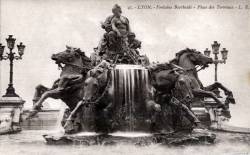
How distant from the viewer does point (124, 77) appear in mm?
11930

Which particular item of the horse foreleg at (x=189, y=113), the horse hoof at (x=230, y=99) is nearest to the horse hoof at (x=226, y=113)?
the horse hoof at (x=230, y=99)

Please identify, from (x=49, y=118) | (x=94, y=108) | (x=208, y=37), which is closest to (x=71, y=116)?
(x=94, y=108)

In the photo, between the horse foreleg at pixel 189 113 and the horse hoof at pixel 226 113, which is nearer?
the horse foreleg at pixel 189 113

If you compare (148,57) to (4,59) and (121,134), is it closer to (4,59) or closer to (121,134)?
(121,134)

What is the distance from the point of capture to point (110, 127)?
11609 millimetres

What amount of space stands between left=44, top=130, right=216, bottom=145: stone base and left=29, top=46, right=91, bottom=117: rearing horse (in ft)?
3.82

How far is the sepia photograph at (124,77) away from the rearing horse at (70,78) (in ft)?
0.08

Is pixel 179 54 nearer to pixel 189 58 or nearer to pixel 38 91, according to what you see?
pixel 189 58

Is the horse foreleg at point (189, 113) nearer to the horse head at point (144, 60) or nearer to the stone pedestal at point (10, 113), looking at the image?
the horse head at point (144, 60)

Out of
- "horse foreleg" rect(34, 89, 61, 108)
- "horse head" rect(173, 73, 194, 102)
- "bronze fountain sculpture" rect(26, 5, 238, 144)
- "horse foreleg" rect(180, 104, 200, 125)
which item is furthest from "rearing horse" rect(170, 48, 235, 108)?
"horse foreleg" rect(34, 89, 61, 108)

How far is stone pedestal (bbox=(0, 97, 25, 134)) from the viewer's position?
13070mm

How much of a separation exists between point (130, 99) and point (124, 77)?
53cm

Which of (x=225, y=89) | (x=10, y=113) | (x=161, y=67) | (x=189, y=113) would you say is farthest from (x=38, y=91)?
(x=225, y=89)

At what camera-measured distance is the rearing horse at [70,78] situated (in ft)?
39.0
